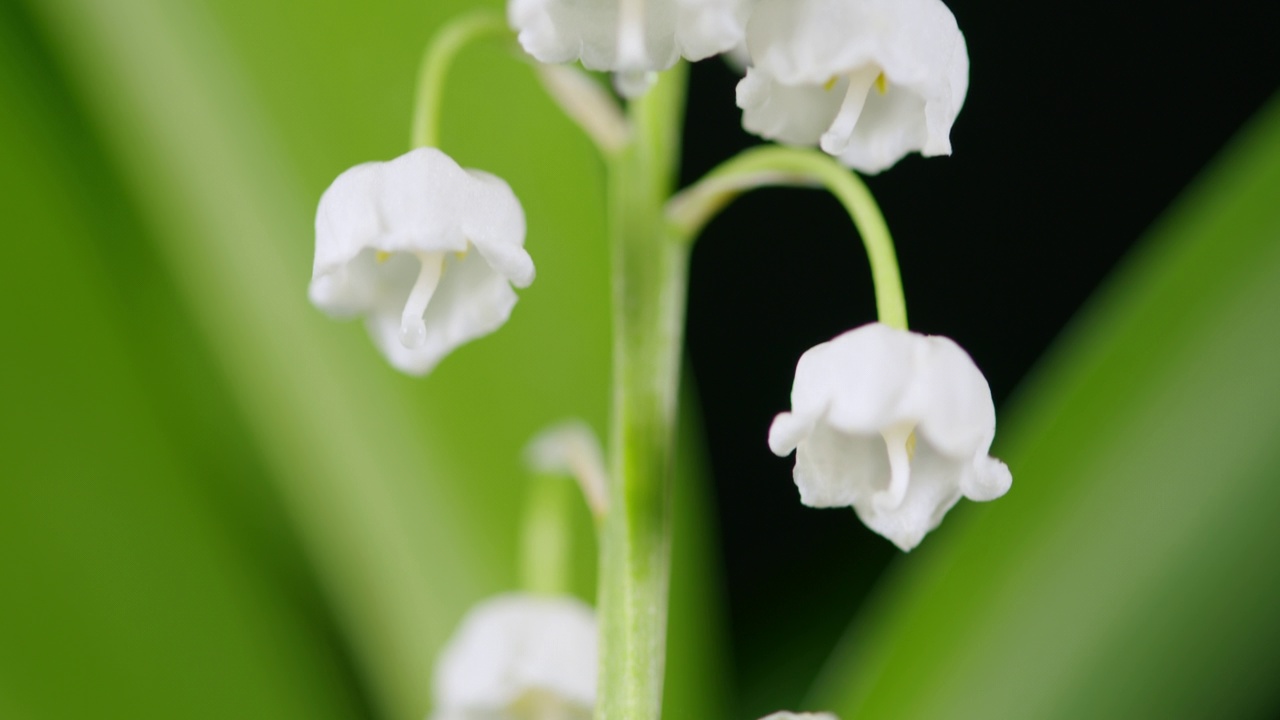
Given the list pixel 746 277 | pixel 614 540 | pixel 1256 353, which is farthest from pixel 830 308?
pixel 614 540

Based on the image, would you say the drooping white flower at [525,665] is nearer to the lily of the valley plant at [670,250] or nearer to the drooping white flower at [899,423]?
the lily of the valley plant at [670,250]

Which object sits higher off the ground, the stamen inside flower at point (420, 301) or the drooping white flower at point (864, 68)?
the drooping white flower at point (864, 68)

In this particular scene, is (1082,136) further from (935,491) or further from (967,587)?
(935,491)

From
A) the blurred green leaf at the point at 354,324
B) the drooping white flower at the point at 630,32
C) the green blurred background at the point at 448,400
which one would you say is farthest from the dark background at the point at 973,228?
the drooping white flower at the point at 630,32

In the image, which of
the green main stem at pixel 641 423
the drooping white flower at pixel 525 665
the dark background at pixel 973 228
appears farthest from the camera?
the dark background at pixel 973 228

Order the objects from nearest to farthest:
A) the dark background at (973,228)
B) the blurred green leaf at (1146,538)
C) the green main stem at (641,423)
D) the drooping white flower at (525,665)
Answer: the green main stem at (641,423) < the drooping white flower at (525,665) < the blurred green leaf at (1146,538) < the dark background at (973,228)

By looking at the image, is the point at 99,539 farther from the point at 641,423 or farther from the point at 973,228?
the point at 973,228

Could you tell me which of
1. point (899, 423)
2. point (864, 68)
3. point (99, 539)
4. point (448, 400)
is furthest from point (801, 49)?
point (99, 539)
